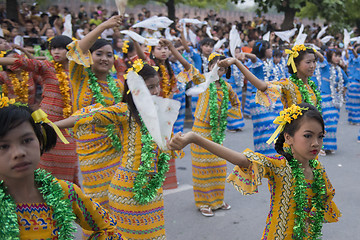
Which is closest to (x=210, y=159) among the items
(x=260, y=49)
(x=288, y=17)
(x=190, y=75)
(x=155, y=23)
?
(x=190, y=75)

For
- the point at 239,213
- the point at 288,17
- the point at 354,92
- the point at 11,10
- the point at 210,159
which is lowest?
the point at 239,213

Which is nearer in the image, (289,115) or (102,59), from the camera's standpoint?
(289,115)

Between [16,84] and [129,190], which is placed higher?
[16,84]

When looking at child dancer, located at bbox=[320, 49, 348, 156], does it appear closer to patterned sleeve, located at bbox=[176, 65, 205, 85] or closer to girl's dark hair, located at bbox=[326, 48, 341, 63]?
girl's dark hair, located at bbox=[326, 48, 341, 63]

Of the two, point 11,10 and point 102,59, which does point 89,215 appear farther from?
point 11,10

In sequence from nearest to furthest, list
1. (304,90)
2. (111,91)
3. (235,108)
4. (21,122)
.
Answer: (21,122), (111,91), (304,90), (235,108)

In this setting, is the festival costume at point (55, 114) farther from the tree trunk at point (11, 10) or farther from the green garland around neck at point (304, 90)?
the tree trunk at point (11, 10)

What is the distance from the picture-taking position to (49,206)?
1.88m

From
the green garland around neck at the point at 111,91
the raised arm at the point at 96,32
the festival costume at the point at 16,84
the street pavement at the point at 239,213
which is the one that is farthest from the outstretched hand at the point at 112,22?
the festival costume at the point at 16,84

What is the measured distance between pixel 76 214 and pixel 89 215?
0.06 m

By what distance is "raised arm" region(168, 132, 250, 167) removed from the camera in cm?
198

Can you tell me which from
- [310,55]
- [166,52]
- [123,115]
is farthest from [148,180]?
[166,52]

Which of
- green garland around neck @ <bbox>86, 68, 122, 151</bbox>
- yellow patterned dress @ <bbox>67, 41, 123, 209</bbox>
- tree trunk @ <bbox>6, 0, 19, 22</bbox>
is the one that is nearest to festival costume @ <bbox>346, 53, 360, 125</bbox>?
green garland around neck @ <bbox>86, 68, 122, 151</bbox>

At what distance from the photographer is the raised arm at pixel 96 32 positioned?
3451 mm
